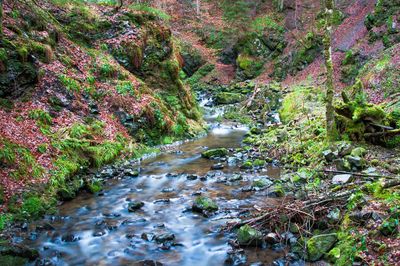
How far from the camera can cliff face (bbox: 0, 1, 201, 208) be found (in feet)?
31.8

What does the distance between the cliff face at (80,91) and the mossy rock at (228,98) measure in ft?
18.6

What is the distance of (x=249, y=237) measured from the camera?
20.6 ft

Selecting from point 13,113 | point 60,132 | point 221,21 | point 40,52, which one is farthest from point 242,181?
point 221,21

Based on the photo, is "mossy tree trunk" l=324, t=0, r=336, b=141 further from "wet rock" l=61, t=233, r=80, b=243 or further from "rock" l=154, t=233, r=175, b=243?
"wet rock" l=61, t=233, r=80, b=243

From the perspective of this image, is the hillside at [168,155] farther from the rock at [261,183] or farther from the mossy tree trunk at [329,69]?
the rock at [261,183]

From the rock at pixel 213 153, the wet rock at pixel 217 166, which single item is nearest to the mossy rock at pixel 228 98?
the rock at pixel 213 153

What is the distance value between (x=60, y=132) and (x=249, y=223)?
6.78 metres

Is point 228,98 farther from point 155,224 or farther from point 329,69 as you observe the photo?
point 155,224

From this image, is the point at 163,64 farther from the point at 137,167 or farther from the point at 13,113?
the point at 13,113

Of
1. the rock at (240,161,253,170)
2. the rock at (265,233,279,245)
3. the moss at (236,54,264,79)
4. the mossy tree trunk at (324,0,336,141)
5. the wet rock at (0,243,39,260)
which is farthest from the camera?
the moss at (236,54,264,79)

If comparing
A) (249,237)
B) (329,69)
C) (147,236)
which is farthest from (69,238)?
(329,69)

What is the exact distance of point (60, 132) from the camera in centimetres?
1091

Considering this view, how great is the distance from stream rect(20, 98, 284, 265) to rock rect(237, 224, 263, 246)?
0.40 feet

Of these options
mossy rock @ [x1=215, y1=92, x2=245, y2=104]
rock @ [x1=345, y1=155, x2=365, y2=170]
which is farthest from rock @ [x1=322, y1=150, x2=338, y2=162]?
mossy rock @ [x1=215, y1=92, x2=245, y2=104]
